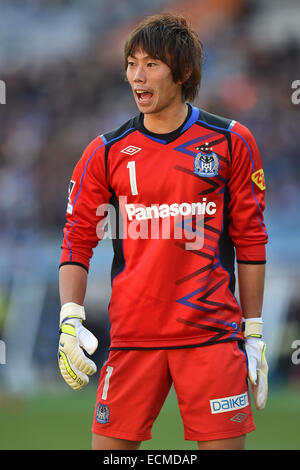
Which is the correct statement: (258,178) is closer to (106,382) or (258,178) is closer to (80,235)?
(80,235)

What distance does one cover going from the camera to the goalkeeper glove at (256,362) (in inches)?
131

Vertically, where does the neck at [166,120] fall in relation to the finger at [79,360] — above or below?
above

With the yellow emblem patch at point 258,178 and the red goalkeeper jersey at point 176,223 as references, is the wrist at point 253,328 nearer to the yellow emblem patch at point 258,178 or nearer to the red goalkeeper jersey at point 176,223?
the red goalkeeper jersey at point 176,223

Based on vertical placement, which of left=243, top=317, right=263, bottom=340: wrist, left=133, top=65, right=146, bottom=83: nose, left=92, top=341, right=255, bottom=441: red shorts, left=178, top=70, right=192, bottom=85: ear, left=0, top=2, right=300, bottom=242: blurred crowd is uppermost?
left=0, top=2, right=300, bottom=242: blurred crowd

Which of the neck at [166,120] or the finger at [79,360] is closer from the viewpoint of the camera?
the finger at [79,360]

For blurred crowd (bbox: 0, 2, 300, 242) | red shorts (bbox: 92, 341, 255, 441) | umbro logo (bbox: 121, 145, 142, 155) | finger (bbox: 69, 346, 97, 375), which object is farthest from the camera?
blurred crowd (bbox: 0, 2, 300, 242)

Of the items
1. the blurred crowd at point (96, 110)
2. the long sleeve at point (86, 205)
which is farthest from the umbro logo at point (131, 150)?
the blurred crowd at point (96, 110)

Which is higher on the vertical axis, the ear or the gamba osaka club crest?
the ear

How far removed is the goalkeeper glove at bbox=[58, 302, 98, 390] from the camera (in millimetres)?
3279

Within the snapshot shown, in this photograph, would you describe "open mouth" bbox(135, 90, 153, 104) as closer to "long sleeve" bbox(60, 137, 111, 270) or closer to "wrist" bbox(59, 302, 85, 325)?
"long sleeve" bbox(60, 137, 111, 270)

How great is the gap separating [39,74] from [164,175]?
1058cm

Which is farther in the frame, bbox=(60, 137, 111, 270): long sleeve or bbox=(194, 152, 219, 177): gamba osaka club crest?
bbox=(60, 137, 111, 270): long sleeve

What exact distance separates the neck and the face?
0.04 metres

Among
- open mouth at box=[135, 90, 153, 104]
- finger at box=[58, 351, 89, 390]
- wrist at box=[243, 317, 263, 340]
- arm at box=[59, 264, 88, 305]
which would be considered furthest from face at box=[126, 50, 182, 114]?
finger at box=[58, 351, 89, 390]
